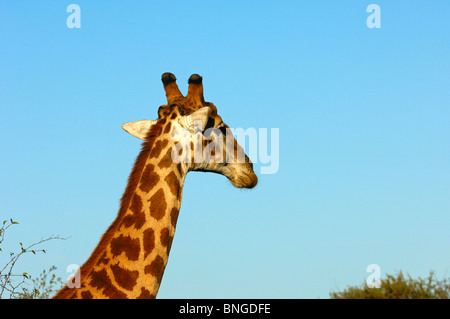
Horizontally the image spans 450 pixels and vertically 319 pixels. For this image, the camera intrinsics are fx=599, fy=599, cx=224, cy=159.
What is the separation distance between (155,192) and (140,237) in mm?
767

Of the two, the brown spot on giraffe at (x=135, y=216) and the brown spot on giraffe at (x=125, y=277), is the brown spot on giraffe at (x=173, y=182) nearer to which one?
the brown spot on giraffe at (x=135, y=216)

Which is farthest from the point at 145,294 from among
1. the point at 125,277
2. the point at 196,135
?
the point at 196,135

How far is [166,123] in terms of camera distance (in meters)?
9.88

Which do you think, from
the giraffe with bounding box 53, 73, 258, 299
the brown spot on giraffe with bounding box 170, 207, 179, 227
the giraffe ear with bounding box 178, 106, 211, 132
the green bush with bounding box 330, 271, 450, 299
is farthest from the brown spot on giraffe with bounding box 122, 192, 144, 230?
the green bush with bounding box 330, 271, 450, 299

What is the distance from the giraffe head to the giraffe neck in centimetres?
28

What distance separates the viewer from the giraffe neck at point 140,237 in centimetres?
842

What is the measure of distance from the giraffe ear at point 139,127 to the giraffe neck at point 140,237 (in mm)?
435

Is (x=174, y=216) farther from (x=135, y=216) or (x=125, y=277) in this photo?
(x=125, y=277)

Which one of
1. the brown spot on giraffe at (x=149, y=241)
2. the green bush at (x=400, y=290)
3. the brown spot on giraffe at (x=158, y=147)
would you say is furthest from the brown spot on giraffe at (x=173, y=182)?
the green bush at (x=400, y=290)

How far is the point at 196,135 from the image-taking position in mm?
9828

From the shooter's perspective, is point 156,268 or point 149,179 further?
point 149,179
